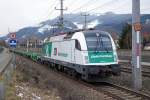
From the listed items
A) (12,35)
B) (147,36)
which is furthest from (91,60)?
(147,36)

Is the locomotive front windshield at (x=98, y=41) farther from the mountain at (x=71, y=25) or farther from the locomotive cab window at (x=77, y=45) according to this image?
the mountain at (x=71, y=25)

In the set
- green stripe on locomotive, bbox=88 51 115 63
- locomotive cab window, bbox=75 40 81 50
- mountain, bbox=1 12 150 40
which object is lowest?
green stripe on locomotive, bbox=88 51 115 63

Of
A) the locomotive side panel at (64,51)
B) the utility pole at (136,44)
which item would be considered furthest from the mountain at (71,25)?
the utility pole at (136,44)

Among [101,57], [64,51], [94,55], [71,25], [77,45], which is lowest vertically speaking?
[101,57]

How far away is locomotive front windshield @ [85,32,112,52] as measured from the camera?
1970cm

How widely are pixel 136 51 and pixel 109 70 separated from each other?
8.27 ft

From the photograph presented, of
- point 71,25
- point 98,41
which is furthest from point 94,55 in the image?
point 71,25

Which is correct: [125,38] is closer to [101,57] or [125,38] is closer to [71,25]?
[71,25]

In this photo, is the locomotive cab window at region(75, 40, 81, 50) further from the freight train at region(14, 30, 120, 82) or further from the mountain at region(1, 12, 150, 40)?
the mountain at region(1, 12, 150, 40)

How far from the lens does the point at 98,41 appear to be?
19.9 metres

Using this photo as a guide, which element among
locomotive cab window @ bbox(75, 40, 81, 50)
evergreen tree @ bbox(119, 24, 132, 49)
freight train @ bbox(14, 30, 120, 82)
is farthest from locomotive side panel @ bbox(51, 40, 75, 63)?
evergreen tree @ bbox(119, 24, 132, 49)

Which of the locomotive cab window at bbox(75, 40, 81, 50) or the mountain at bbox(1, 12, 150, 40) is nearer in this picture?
the locomotive cab window at bbox(75, 40, 81, 50)

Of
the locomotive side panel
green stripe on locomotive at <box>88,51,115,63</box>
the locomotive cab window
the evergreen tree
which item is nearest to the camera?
green stripe on locomotive at <box>88,51,115,63</box>

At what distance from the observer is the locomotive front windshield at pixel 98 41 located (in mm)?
19703
